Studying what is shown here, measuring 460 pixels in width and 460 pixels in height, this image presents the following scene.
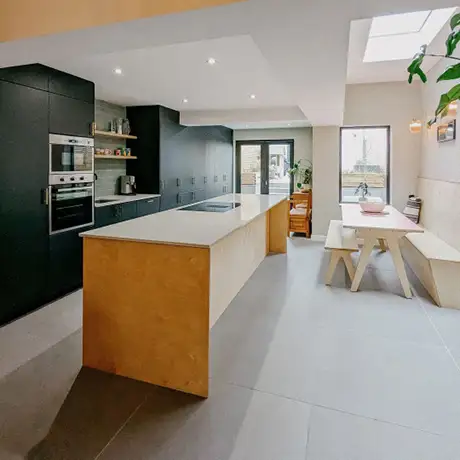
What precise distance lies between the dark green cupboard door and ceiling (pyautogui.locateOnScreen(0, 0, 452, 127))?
1.61 ft

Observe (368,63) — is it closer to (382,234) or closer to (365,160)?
(365,160)

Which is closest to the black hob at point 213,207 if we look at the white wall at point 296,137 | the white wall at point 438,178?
the white wall at point 438,178

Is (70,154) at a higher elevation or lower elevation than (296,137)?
lower

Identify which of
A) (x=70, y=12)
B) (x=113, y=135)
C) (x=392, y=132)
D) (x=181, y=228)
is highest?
(x=392, y=132)

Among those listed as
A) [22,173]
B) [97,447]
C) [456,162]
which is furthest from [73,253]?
[456,162]

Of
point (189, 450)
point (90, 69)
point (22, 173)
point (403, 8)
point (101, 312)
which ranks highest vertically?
point (90, 69)

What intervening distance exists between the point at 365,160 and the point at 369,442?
594 cm

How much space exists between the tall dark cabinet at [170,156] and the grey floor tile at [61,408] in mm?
3638

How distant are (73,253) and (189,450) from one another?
Result: 2757mm

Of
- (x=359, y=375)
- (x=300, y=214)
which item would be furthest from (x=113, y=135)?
(x=359, y=375)

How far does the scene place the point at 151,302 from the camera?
7.59ft

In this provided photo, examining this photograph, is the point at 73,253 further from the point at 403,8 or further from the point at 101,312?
the point at 403,8

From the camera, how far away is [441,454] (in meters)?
1.76

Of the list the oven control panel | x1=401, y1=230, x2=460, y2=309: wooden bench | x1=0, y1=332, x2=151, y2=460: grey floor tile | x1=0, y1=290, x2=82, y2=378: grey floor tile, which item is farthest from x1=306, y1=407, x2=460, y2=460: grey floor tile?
the oven control panel
